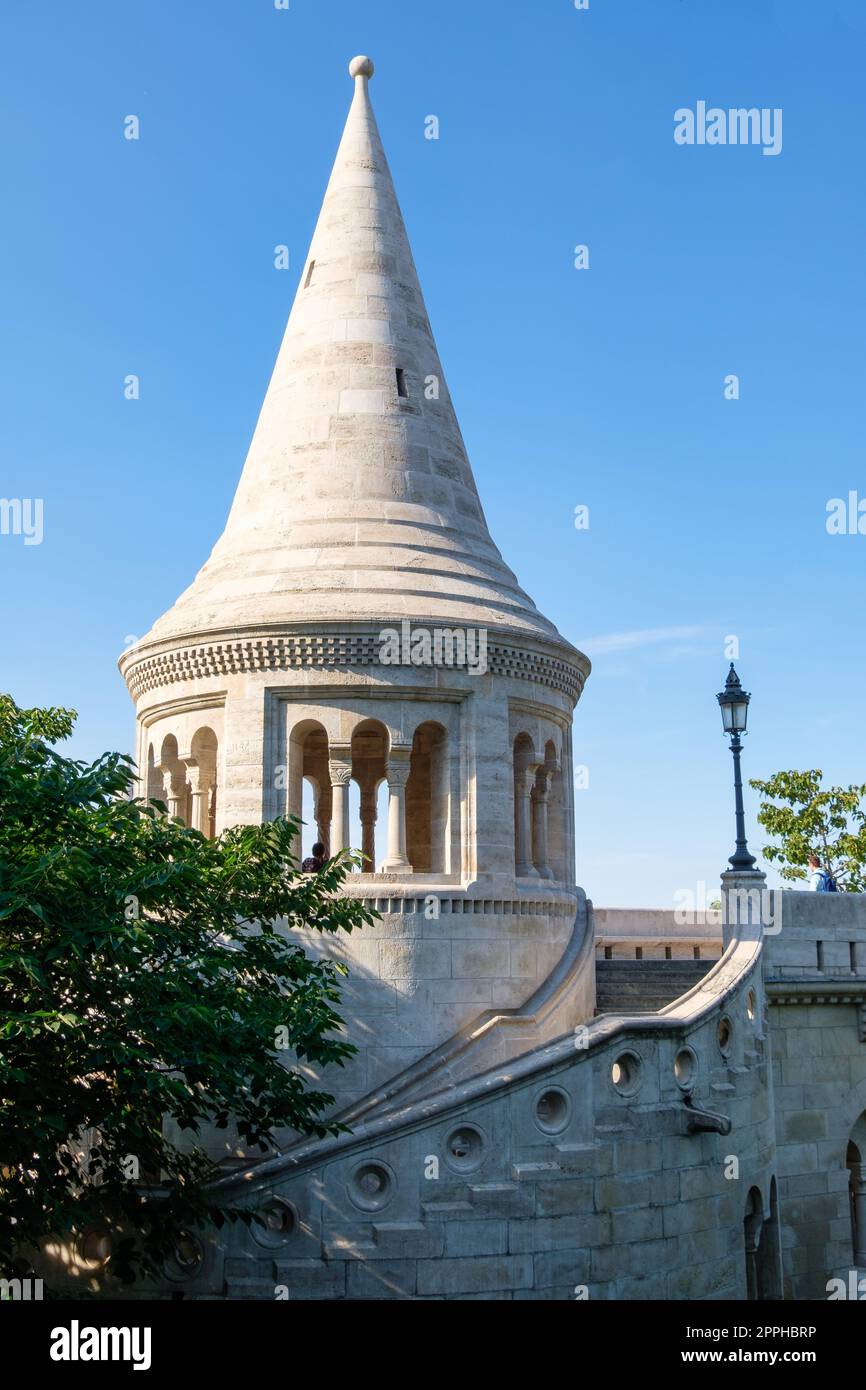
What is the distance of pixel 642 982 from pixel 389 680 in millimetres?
5318

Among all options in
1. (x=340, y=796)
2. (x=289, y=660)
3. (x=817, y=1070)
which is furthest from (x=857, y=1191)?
(x=289, y=660)

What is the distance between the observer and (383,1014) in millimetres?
13625

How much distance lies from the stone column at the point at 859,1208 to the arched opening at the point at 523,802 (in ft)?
20.0

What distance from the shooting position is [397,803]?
1430 centimetres

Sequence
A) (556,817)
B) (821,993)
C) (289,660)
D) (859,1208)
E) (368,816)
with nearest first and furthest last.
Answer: (289,660)
(556,817)
(821,993)
(859,1208)
(368,816)

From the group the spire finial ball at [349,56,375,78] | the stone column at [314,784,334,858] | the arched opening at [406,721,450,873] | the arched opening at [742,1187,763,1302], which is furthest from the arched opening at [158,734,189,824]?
the spire finial ball at [349,56,375,78]

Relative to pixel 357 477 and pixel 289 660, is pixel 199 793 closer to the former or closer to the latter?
pixel 289 660

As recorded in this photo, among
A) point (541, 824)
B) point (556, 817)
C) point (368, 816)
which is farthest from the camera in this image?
point (368, 816)

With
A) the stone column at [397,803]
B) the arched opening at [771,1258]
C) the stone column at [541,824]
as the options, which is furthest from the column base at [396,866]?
the arched opening at [771,1258]

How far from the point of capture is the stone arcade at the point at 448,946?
37.2ft

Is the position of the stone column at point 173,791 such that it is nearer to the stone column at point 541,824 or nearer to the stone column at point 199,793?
the stone column at point 199,793
